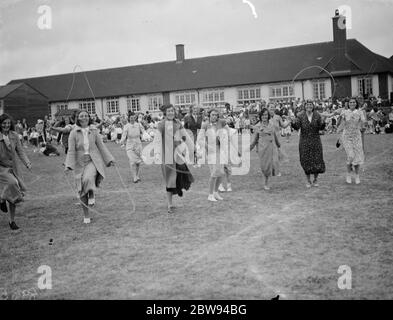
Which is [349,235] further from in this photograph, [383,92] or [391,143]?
[383,92]

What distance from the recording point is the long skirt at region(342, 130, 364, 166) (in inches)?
425

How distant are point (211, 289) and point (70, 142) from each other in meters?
4.70

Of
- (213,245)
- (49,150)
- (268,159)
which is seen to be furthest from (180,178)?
(49,150)

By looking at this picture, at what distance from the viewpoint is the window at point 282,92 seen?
44562 millimetres

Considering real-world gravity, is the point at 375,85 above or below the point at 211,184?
above

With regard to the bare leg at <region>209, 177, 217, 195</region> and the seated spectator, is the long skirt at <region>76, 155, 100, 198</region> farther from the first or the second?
the seated spectator

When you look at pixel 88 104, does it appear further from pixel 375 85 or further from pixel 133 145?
pixel 133 145

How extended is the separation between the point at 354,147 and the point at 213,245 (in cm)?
582

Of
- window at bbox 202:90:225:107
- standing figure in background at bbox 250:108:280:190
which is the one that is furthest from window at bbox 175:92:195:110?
standing figure in background at bbox 250:108:280:190

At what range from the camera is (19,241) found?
7.39m

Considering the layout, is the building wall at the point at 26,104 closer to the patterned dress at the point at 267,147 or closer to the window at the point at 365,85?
the window at the point at 365,85

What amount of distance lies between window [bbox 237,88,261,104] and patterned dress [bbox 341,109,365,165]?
3577cm

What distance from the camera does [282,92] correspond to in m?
45.0

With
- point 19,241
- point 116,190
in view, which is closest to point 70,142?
point 19,241
